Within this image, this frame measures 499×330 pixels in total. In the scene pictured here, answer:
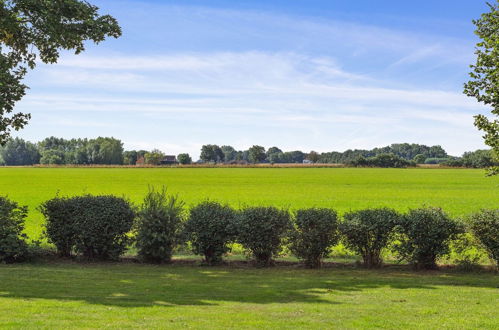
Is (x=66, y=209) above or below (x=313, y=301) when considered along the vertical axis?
above

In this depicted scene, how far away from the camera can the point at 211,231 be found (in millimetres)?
15258

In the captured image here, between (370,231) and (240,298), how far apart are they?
5504 mm

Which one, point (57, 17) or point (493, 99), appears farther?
point (57, 17)

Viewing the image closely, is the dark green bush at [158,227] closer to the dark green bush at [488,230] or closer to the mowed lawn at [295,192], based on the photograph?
the mowed lawn at [295,192]

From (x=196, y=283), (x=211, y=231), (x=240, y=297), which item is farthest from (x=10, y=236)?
(x=240, y=297)

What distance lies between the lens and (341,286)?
490 inches

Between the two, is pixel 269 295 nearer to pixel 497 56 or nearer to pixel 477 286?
pixel 477 286

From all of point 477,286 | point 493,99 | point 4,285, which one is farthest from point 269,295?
point 493,99

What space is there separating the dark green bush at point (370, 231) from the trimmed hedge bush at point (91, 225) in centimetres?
703

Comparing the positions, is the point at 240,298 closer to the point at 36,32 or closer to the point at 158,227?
the point at 158,227

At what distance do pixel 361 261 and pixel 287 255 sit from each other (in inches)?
114

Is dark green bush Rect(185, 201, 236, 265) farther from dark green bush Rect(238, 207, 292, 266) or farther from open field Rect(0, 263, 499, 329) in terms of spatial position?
open field Rect(0, 263, 499, 329)

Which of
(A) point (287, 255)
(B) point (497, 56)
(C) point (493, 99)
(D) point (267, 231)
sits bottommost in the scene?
A: (A) point (287, 255)

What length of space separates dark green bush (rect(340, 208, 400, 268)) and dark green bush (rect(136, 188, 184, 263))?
17.4 ft
